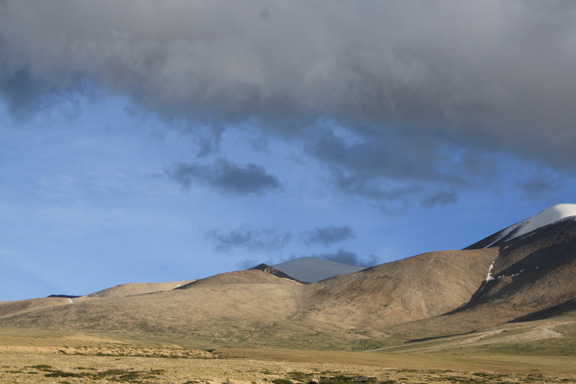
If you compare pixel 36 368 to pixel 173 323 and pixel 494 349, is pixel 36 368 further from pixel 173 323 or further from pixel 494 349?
pixel 173 323

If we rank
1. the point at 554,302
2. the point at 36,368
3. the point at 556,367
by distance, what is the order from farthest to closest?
the point at 554,302, the point at 556,367, the point at 36,368

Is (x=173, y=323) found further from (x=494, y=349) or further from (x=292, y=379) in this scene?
(x=292, y=379)

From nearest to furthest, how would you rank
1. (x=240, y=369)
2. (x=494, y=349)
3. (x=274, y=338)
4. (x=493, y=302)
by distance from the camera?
(x=240, y=369) → (x=494, y=349) → (x=274, y=338) → (x=493, y=302)

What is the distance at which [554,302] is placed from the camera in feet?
603

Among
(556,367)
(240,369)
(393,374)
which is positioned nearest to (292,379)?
(240,369)

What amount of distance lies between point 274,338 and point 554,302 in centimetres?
8919

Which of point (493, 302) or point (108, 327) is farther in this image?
point (493, 302)

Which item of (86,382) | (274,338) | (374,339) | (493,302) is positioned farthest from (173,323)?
(86,382)

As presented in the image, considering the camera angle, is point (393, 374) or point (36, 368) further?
point (393, 374)

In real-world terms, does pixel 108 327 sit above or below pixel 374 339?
above

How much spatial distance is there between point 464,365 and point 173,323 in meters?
115

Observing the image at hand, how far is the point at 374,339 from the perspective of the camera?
17338cm

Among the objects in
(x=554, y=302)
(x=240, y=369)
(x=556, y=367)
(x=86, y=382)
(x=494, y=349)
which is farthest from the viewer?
(x=554, y=302)

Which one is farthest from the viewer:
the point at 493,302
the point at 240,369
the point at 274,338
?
the point at 493,302
